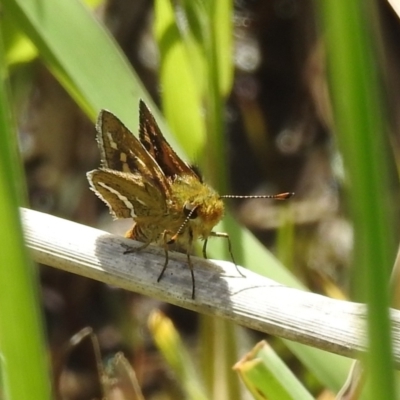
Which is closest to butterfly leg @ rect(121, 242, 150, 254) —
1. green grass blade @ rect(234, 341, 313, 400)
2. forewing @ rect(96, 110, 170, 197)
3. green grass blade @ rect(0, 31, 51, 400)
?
forewing @ rect(96, 110, 170, 197)

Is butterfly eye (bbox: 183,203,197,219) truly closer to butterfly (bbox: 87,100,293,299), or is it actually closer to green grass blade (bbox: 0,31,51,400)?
butterfly (bbox: 87,100,293,299)

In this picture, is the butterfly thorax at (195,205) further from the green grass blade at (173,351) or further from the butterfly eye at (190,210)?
the green grass blade at (173,351)

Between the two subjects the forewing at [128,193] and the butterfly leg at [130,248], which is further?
the forewing at [128,193]

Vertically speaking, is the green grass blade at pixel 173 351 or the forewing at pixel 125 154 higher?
the forewing at pixel 125 154

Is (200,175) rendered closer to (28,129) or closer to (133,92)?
(133,92)

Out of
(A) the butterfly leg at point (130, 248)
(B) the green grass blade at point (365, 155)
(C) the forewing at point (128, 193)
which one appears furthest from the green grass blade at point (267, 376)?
(B) the green grass blade at point (365, 155)

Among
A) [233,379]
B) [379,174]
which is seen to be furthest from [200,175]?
[379,174]

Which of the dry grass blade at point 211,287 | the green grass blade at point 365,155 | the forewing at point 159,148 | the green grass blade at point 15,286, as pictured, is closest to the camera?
the green grass blade at point 365,155
